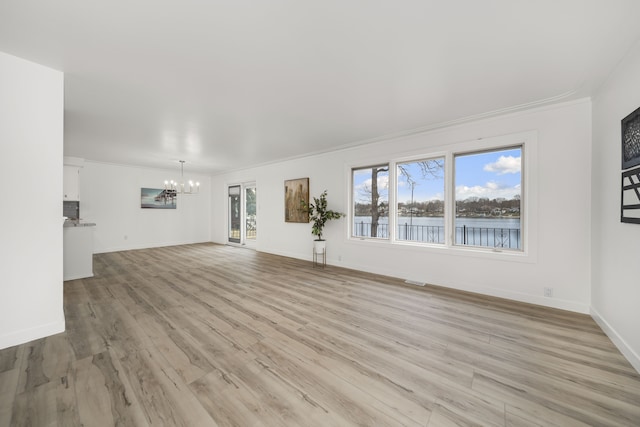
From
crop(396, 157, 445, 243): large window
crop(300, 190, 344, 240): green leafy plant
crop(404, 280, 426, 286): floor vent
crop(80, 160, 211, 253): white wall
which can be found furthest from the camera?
crop(80, 160, 211, 253): white wall

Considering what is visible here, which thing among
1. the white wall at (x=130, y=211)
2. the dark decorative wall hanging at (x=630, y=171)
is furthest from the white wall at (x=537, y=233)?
the white wall at (x=130, y=211)

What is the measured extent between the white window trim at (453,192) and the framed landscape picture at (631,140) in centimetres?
107

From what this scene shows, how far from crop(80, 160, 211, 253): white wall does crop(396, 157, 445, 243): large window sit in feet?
22.4

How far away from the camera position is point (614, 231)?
2.34 meters

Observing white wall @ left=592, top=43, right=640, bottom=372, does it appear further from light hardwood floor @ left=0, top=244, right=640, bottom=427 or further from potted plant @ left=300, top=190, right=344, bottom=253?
potted plant @ left=300, top=190, right=344, bottom=253

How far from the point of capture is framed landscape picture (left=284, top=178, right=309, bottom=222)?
601 centimetres

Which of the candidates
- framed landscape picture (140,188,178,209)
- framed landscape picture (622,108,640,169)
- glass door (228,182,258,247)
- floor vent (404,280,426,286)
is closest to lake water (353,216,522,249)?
floor vent (404,280,426,286)

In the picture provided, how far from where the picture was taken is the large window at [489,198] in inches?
138

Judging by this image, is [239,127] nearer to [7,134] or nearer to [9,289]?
[7,134]

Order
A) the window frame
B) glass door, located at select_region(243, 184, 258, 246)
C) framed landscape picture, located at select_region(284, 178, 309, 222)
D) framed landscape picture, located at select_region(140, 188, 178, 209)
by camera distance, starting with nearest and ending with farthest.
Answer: the window frame < framed landscape picture, located at select_region(284, 178, 309, 222) < framed landscape picture, located at select_region(140, 188, 178, 209) < glass door, located at select_region(243, 184, 258, 246)

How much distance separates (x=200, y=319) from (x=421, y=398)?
7.67 ft

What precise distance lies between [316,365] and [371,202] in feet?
11.7

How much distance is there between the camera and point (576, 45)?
1995 mm

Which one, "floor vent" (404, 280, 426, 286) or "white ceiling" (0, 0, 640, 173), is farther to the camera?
"floor vent" (404, 280, 426, 286)
